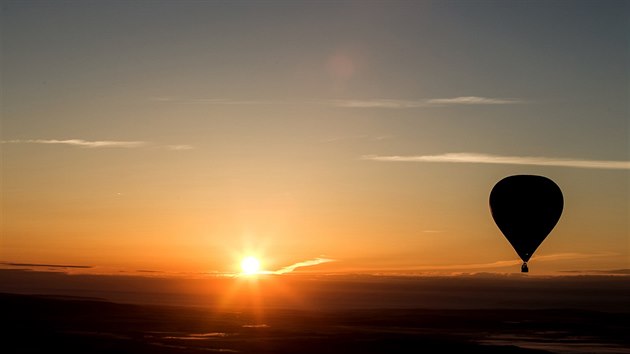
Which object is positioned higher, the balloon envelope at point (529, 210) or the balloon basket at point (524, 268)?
the balloon envelope at point (529, 210)

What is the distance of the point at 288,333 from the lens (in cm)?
10356

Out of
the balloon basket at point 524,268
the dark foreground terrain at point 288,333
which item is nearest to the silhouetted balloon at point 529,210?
the balloon basket at point 524,268

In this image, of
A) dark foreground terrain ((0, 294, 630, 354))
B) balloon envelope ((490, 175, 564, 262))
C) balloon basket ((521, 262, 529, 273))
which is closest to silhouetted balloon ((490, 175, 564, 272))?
balloon envelope ((490, 175, 564, 262))

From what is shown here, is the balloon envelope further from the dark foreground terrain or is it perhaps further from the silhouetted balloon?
the dark foreground terrain

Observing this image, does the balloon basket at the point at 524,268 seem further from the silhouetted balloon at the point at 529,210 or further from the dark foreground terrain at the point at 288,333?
the dark foreground terrain at the point at 288,333

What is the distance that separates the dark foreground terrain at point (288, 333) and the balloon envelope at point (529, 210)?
22.2m

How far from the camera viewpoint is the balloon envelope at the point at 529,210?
65688 mm

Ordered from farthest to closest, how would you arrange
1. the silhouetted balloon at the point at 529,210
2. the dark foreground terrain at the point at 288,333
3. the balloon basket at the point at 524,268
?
the dark foreground terrain at the point at 288,333, the silhouetted balloon at the point at 529,210, the balloon basket at the point at 524,268

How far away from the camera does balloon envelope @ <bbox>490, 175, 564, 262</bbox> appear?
216 ft

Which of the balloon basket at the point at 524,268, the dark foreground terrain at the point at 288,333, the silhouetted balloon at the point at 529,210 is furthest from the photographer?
the dark foreground terrain at the point at 288,333

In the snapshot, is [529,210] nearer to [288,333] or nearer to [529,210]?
[529,210]

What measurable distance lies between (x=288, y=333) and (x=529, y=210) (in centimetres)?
4517

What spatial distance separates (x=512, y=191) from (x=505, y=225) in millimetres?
2599

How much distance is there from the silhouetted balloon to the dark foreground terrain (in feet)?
72.7
